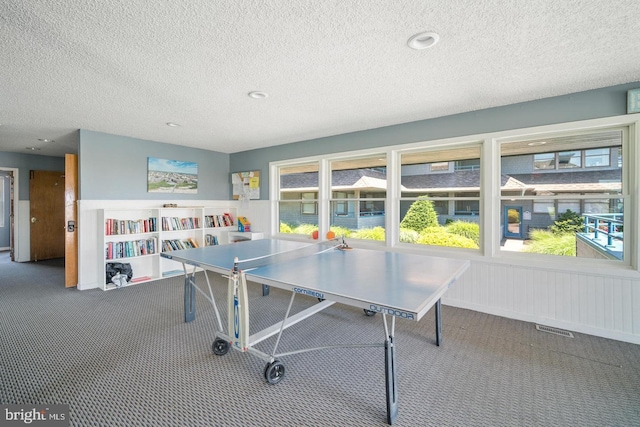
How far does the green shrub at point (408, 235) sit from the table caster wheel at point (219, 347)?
8.92 ft

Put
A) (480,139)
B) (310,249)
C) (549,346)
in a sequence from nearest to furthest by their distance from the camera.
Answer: (549,346)
(310,249)
(480,139)

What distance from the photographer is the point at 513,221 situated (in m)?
3.30

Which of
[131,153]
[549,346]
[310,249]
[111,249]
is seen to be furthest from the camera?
[131,153]

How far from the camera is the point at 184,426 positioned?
164cm

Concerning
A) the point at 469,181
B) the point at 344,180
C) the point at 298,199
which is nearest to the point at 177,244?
the point at 298,199

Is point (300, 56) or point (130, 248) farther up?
point (300, 56)

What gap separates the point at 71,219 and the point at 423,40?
208 inches

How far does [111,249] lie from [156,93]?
2755mm

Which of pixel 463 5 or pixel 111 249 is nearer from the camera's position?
pixel 463 5

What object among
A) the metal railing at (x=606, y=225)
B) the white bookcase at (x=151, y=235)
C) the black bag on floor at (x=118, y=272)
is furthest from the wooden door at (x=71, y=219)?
the metal railing at (x=606, y=225)

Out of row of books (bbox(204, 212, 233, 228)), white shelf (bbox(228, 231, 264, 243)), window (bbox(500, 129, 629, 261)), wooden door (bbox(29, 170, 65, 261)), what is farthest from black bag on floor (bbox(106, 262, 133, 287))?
window (bbox(500, 129, 629, 261))

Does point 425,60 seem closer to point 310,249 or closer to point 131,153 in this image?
point 310,249

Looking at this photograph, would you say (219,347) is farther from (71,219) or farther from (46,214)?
(46,214)

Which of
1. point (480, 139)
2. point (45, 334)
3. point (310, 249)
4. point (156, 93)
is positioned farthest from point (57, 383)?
point (480, 139)
